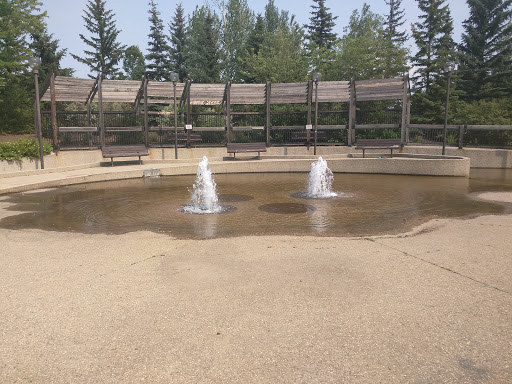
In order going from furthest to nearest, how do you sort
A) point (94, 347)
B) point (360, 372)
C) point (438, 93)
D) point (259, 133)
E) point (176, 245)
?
point (438, 93)
point (259, 133)
point (176, 245)
point (94, 347)
point (360, 372)

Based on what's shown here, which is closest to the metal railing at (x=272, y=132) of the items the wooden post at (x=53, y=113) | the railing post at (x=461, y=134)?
the railing post at (x=461, y=134)

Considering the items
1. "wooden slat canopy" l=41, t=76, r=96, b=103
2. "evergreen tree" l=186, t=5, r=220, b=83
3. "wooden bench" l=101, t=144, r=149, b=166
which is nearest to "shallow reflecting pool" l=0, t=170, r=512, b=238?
"wooden bench" l=101, t=144, r=149, b=166

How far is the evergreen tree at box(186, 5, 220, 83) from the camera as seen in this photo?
45.0m

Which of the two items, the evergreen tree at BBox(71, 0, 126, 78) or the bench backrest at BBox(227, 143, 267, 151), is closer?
the bench backrest at BBox(227, 143, 267, 151)

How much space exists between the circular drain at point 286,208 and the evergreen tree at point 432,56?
27770 mm

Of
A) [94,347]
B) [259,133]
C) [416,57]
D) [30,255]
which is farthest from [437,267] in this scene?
[416,57]

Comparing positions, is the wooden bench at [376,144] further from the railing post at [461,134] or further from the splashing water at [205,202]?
the splashing water at [205,202]

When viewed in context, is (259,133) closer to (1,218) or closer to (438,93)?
(1,218)

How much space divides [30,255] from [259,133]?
19869mm

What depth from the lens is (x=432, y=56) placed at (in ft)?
138

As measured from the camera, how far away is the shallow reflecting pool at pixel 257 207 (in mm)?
7477

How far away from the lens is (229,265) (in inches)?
201

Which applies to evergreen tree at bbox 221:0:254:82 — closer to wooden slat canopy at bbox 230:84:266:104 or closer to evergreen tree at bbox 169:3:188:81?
evergreen tree at bbox 169:3:188:81

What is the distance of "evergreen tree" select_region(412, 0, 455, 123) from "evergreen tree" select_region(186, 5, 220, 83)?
20705 mm
